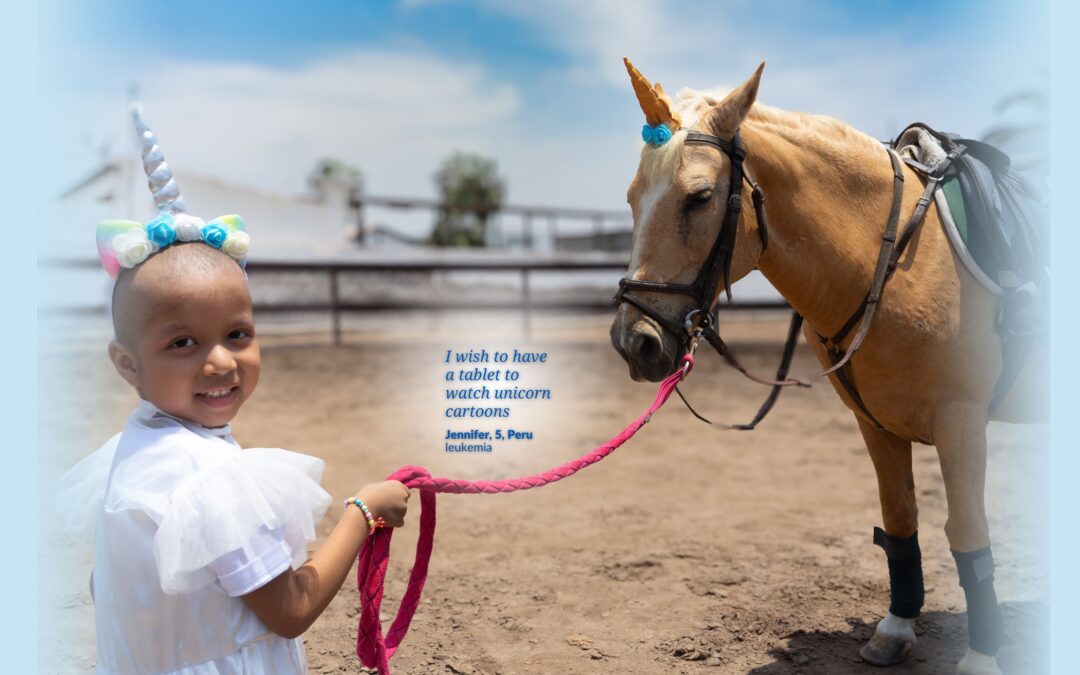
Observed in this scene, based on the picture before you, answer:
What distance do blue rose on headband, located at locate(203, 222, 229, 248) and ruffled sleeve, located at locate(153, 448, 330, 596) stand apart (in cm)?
41

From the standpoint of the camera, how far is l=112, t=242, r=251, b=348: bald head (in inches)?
50.1

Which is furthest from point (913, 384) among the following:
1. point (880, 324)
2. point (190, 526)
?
point (190, 526)

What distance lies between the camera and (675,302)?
2.01m

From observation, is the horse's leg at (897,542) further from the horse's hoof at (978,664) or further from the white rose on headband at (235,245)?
the white rose on headband at (235,245)

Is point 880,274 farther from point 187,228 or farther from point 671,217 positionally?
point 187,228

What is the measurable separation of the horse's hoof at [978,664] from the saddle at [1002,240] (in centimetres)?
78

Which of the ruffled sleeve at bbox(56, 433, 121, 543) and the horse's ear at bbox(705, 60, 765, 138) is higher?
the horse's ear at bbox(705, 60, 765, 138)

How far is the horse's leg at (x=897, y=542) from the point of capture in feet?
8.25

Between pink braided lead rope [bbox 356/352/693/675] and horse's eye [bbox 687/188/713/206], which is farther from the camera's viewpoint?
horse's eye [bbox 687/188/713/206]

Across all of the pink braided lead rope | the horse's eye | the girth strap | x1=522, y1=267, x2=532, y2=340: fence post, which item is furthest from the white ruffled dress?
x1=522, y1=267, x2=532, y2=340: fence post

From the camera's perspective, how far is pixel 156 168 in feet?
4.44

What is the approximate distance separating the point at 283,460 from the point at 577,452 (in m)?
4.88

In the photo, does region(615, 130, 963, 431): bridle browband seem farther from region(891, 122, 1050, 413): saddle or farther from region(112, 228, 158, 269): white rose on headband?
region(112, 228, 158, 269): white rose on headband

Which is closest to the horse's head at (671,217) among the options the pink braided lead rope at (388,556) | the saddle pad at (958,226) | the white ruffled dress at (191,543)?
the pink braided lead rope at (388,556)
